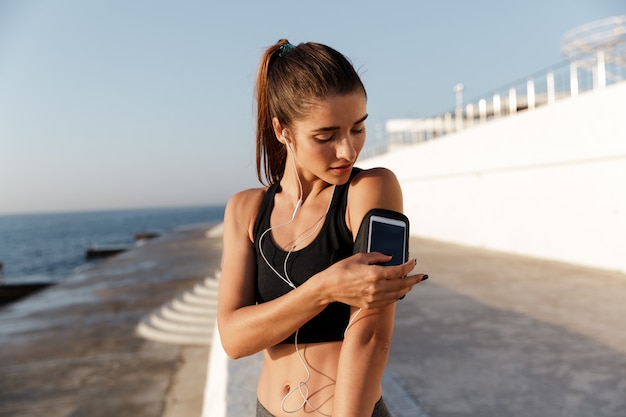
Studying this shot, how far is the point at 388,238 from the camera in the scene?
1339 millimetres

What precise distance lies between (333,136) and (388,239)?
0.34m

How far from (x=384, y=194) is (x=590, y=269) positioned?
11.7 meters

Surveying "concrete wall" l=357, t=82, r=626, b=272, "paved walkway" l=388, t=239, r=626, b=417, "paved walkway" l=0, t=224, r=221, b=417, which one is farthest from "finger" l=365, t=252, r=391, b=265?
"concrete wall" l=357, t=82, r=626, b=272

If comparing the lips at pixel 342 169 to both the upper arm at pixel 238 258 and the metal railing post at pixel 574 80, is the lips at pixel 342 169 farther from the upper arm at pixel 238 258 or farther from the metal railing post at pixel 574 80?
the metal railing post at pixel 574 80

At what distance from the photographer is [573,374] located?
475cm

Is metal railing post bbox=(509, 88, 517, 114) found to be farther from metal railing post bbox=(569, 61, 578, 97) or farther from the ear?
the ear

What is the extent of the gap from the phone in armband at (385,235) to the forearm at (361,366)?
164 millimetres

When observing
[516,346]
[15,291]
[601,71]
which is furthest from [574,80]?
[15,291]

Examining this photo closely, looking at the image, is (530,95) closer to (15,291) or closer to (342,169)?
(342,169)

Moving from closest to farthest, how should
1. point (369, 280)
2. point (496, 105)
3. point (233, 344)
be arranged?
point (369, 280)
point (233, 344)
point (496, 105)

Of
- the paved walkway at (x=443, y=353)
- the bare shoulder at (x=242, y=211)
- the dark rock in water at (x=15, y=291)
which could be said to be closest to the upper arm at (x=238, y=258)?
the bare shoulder at (x=242, y=211)

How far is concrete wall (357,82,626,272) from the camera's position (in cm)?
1142

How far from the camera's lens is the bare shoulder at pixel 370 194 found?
4.81 ft

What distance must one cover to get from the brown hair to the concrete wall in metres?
11.4
